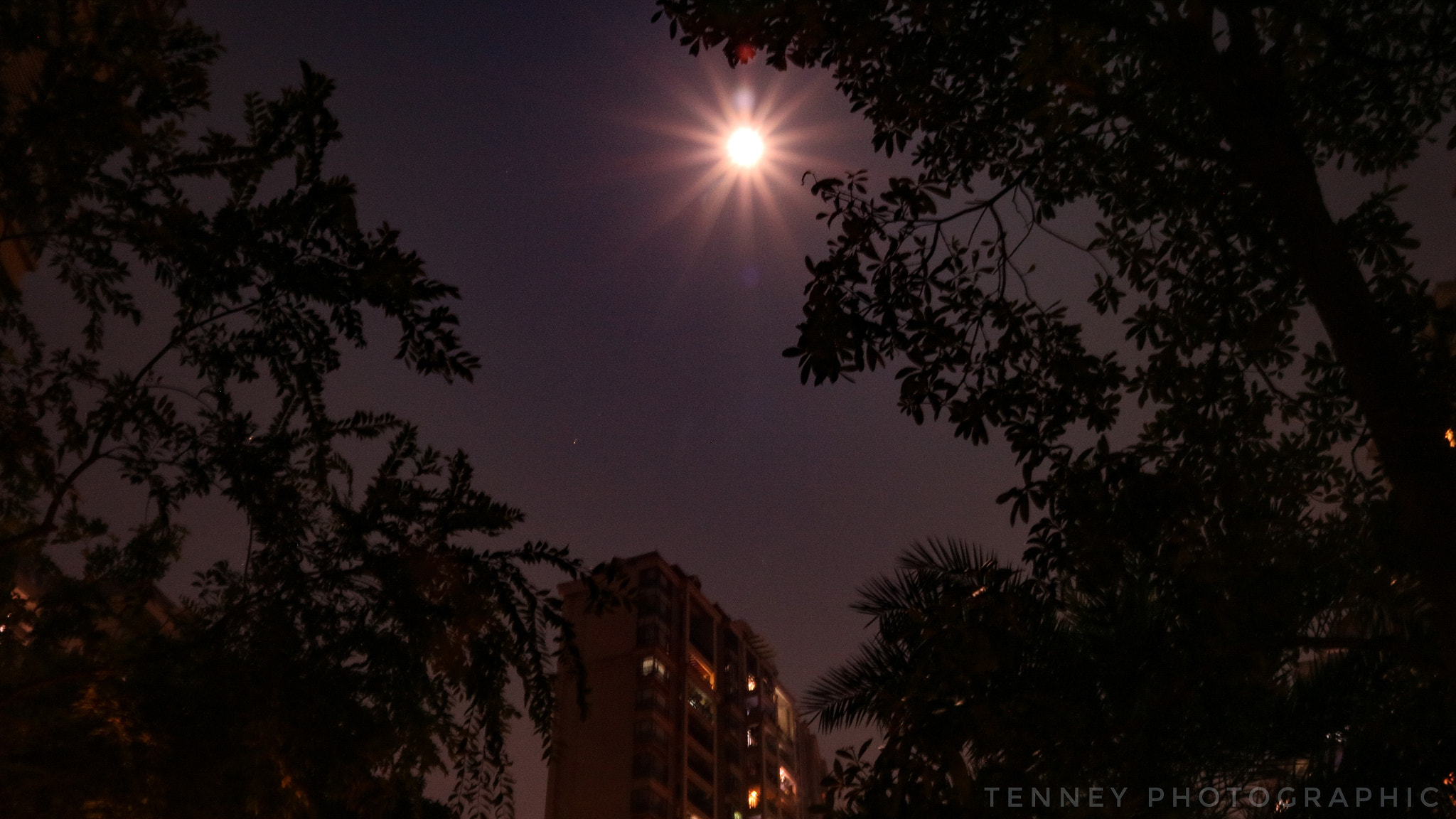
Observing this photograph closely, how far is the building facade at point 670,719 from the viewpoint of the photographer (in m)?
61.7

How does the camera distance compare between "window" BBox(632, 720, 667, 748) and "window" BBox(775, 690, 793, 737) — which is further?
"window" BBox(775, 690, 793, 737)

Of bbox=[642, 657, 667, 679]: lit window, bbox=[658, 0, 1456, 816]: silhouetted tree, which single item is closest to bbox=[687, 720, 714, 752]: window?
bbox=[642, 657, 667, 679]: lit window

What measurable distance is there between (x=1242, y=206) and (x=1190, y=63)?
1.43 m

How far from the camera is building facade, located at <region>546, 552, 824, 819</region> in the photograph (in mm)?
61719

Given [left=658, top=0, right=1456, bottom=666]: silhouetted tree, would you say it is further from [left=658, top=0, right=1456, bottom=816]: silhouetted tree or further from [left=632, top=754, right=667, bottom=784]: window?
[left=632, top=754, right=667, bottom=784]: window

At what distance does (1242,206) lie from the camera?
6.18 metres

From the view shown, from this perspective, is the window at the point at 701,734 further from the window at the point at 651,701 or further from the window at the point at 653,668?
the window at the point at 653,668

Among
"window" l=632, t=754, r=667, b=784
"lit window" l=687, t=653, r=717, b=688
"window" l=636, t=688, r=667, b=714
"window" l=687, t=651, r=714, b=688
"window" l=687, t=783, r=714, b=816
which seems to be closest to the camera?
"window" l=632, t=754, r=667, b=784

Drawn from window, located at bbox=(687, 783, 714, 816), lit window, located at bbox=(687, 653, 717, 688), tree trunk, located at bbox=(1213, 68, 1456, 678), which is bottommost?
tree trunk, located at bbox=(1213, 68, 1456, 678)

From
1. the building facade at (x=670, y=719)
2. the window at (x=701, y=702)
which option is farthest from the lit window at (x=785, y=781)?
the window at (x=701, y=702)

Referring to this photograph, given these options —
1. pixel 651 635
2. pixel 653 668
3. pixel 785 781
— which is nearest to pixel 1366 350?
pixel 653 668

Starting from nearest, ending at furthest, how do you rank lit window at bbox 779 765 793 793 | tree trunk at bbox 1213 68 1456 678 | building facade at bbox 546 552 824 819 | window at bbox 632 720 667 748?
tree trunk at bbox 1213 68 1456 678, building facade at bbox 546 552 824 819, window at bbox 632 720 667 748, lit window at bbox 779 765 793 793

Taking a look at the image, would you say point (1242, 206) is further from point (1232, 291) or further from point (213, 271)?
point (213, 271)

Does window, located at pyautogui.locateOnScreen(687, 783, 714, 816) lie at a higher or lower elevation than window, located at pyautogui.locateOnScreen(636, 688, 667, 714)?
lower
